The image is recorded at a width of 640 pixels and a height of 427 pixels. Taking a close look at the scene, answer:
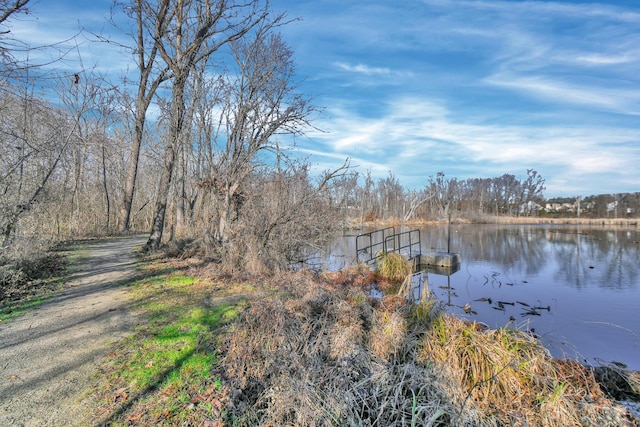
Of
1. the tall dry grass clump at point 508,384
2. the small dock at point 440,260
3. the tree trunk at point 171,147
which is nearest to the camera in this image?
the tall dry grass clump at point 508,384

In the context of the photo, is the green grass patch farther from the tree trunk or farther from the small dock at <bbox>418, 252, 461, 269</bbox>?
the small dock at <bbox>418, 252, 461, 269</bbox>

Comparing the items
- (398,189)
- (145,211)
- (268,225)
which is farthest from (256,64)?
(398,189)

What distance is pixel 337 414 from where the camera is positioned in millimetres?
2844

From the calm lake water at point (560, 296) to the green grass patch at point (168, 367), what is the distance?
151 inches

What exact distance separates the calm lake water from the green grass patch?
3.85 meters

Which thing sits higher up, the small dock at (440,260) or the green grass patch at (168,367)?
the green grass patch at (168,367)

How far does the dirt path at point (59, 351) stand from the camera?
2.67m

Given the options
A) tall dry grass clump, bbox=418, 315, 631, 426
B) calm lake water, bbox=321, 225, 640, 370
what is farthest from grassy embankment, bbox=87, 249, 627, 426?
calm lake water, bbox=321, 225, 640, 370

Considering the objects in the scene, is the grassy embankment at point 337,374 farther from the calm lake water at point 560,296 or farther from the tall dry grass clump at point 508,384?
the calm lake water at point 560,296

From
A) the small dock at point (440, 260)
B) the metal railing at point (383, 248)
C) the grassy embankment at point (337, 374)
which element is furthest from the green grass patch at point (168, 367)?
the small dock at point (440, 260)

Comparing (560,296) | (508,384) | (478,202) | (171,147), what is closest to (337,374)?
(508,384)

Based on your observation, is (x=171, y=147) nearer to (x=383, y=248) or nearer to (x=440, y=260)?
(x=383, y=248)

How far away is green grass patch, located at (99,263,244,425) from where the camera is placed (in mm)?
2732

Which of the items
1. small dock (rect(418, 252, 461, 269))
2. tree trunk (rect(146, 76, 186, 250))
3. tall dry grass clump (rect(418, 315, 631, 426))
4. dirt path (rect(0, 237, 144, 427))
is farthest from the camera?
small dock (rect(418, 252, 461, 269))
